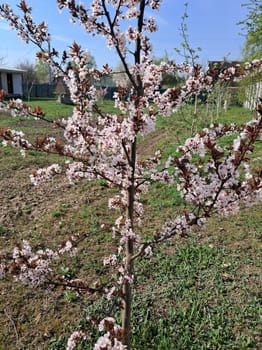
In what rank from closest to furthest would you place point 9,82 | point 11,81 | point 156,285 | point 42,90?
point 156,285 → point 9,82 → point 11,81 → point 42,90

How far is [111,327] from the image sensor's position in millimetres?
1497

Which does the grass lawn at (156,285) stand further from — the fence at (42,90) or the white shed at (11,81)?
the fence at (42,90)

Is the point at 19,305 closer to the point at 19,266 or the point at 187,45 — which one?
the point at 19,266

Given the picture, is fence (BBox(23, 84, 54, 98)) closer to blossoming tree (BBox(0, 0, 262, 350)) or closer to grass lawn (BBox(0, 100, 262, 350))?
grass lawn (BBox(0, 100, 262, 350))

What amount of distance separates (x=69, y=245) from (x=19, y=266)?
35 cm

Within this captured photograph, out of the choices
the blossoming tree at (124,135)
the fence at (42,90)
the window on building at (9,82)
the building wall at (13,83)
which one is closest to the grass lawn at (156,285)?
the blossoming tree at (124,135)

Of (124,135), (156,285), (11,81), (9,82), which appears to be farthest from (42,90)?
(124,135)

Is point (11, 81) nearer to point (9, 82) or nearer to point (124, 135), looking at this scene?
point (9, 82)

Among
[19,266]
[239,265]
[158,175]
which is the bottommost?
[239,265]

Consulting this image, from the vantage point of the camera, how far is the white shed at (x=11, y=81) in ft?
97.0

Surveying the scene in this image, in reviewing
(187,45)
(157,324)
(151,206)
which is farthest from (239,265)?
(187,45)

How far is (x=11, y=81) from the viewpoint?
99.3ft

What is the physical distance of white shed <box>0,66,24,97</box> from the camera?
29.6m

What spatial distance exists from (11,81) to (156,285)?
31.5 m
